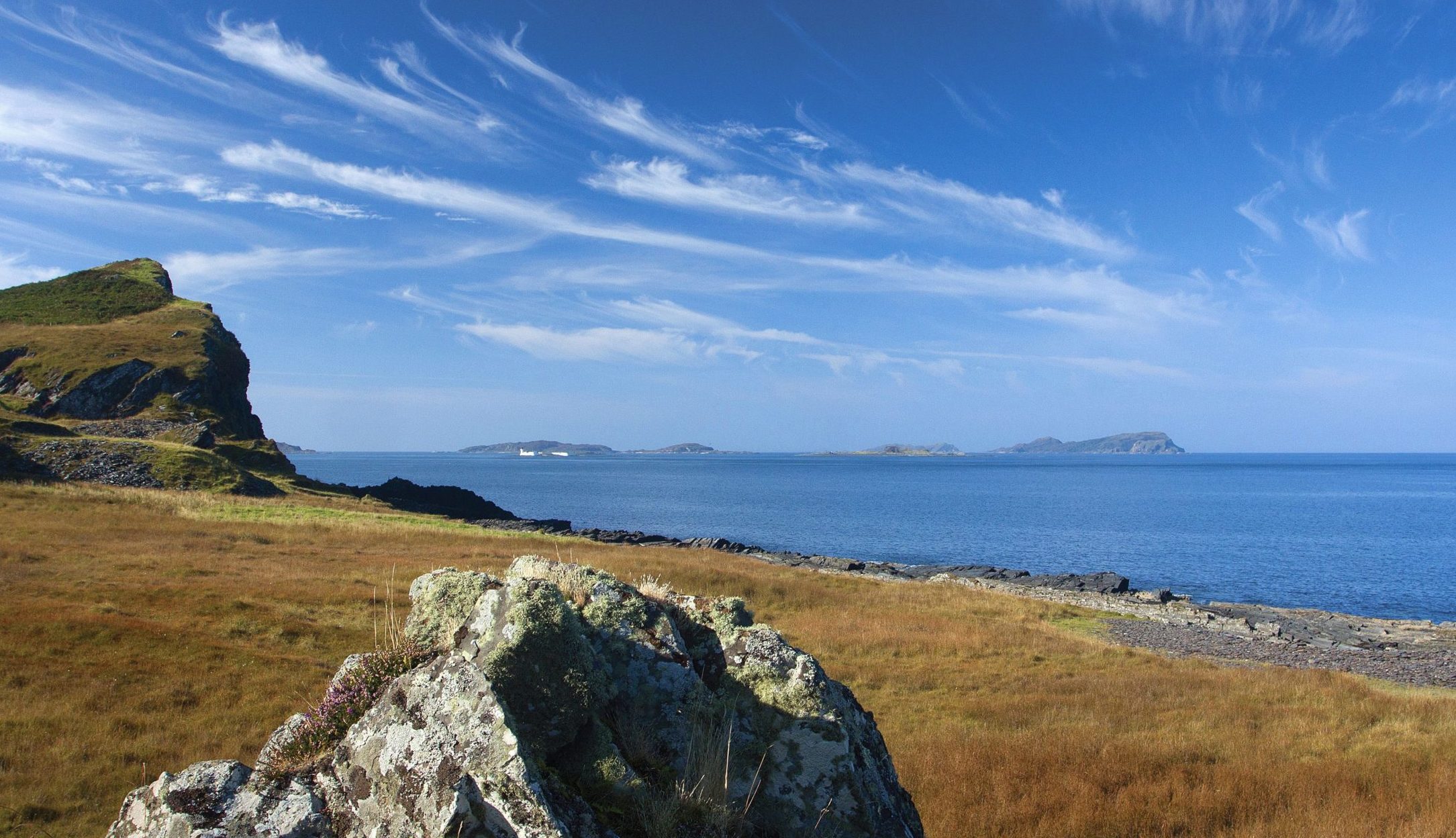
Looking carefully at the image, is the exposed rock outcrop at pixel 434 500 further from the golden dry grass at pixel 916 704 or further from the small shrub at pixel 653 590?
the small shrub at pixel 653 590

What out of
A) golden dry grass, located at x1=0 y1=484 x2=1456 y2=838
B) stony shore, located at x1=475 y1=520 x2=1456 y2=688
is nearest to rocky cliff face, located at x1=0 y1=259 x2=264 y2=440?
golden dry grass, located at x1=0 y1=484 x2=1456 y2=838

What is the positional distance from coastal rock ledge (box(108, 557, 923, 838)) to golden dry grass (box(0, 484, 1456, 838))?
5.19 meters

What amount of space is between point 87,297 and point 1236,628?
192 m

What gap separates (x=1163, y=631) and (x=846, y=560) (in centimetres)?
3127

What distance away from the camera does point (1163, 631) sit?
36562mm

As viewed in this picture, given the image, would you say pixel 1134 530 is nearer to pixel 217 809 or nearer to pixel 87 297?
pixel 217 809

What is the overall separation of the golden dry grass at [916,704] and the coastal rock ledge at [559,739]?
5.19 m

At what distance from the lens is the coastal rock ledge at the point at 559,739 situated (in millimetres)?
4516

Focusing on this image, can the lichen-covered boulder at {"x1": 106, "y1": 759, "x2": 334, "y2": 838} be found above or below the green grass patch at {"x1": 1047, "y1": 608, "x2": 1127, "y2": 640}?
above

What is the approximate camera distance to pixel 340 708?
556 centimetres

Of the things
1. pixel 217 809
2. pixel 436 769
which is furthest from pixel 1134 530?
pixel 217 809

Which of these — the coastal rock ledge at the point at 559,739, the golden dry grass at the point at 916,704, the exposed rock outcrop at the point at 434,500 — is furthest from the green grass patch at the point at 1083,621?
the exposed rock outcrop at the point at 434,500

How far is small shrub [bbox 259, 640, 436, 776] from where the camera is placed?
5398 mm

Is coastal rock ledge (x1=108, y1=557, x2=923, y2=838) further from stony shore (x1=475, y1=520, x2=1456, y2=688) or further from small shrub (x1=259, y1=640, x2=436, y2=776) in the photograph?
stony shore (x1=475, y1=520, x2=1456, y2=688)
